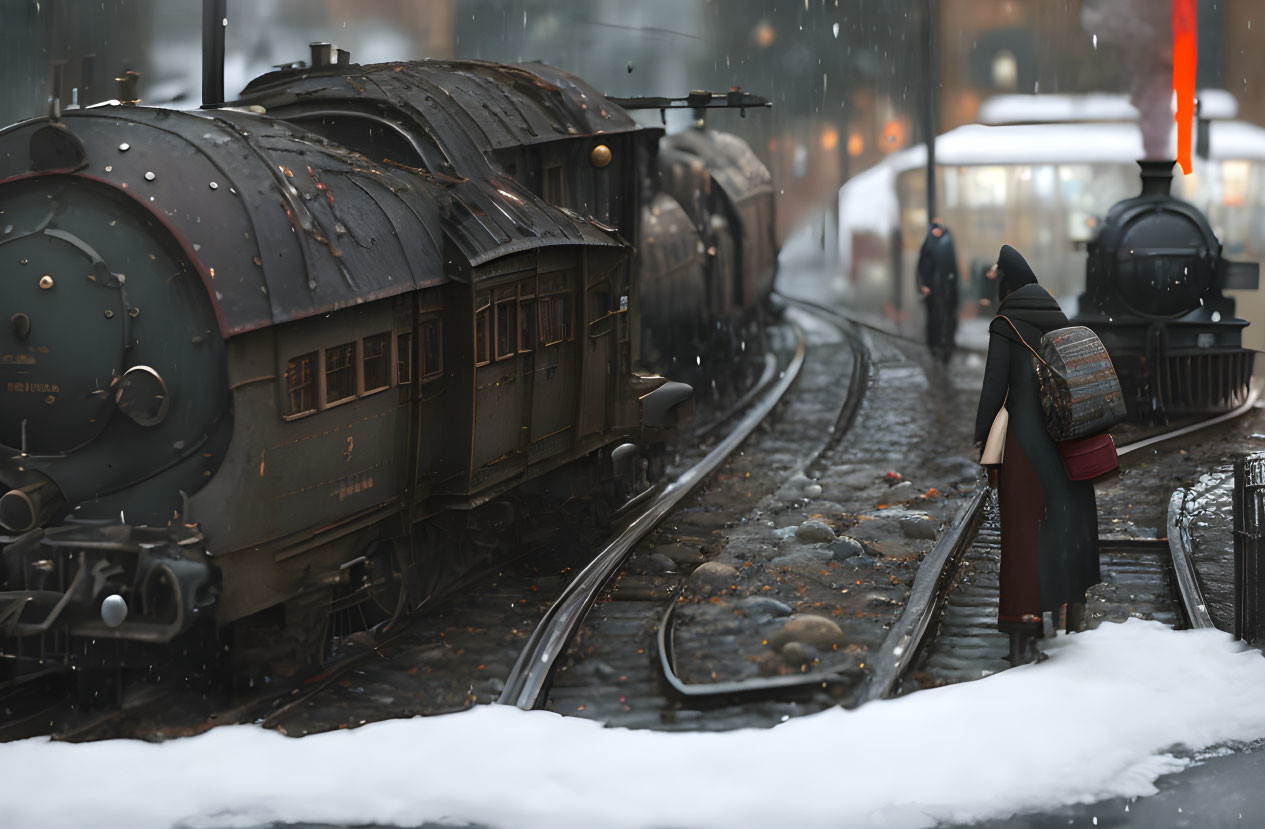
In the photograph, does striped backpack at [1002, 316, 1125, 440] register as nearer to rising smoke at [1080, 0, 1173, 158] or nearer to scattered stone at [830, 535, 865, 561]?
scattered stone at [830, 535, 865, 561]

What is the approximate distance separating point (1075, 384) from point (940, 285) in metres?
15.7

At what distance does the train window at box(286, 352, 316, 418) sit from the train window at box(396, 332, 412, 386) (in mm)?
852

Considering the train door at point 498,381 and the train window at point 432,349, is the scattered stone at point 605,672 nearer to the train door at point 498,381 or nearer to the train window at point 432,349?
the train door at point 498,381

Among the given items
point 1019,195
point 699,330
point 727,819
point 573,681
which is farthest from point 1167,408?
point 1019,195

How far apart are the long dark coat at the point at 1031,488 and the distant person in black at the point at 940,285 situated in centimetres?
1508

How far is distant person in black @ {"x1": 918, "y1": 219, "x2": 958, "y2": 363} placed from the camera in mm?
23031

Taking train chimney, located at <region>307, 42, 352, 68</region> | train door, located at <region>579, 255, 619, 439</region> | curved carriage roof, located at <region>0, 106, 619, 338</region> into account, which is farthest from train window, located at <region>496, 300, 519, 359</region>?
train chimney, located at <region>307, 42, 352, 68</region>

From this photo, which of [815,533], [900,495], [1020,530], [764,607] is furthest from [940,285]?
[1020,530]

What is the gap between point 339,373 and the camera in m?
8.41

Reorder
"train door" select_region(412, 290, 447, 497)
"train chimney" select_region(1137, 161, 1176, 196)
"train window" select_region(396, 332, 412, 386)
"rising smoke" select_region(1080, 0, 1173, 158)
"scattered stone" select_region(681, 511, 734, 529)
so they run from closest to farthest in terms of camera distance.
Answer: "train window" select_region(396, 332, 412, 386)
"train door" select_region(412, 290, 447, 497)
"scattered stone" select_region(681, 511, 734, 529)
"train chimney" select_region(1137, 161, 1176, 196)
"rising smoke" select_region(1080, 0, 1173, 158)

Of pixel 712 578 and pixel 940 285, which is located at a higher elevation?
pixel 940 285

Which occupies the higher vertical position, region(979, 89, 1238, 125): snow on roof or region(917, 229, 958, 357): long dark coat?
region(979, 89, 1238, 125): snow on roof

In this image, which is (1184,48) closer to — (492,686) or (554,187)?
(554,187)

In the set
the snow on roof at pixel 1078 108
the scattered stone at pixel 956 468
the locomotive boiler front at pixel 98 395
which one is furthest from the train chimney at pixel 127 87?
the snow on roof at pixel 1078 108
